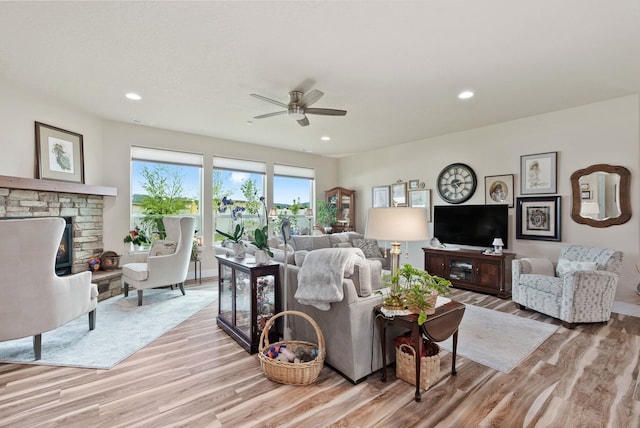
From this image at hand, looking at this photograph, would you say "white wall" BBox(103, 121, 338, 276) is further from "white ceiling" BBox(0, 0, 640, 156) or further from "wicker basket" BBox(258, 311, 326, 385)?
"wicker basket" BBox(258, 311, 326, 385)

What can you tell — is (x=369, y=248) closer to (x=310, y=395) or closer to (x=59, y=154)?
(x=310, y=395)

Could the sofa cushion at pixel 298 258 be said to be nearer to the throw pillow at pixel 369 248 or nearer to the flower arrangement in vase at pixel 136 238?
the throw pillow at pixel 369 248

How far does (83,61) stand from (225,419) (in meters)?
3.34

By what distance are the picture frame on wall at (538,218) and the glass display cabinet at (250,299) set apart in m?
3.94

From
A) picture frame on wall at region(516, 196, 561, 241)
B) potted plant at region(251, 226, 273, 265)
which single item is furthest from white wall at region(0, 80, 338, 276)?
picture frame on wall at region(516, 196, 561, 241)

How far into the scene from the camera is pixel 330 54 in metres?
2.74

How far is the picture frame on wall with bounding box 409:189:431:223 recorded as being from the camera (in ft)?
19.1

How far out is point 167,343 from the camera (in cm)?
293

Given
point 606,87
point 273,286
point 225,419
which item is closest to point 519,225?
point 606,87

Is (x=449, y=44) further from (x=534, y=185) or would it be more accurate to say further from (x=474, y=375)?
(x=534, y=185)

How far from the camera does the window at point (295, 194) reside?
6824 mm

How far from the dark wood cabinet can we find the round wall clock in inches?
40.5

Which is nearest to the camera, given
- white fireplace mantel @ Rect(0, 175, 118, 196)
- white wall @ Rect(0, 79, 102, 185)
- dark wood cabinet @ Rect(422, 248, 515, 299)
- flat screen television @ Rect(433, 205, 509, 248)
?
white fireplace mantel @ Rect(0, 175, 118, 196)

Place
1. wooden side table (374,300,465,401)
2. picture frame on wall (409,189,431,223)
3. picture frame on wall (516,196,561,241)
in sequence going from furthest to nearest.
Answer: picture frame on wall (409,189,431,223) < picture frame on wall (516,196,561,241) < wooden side table (374,300,465,401)
